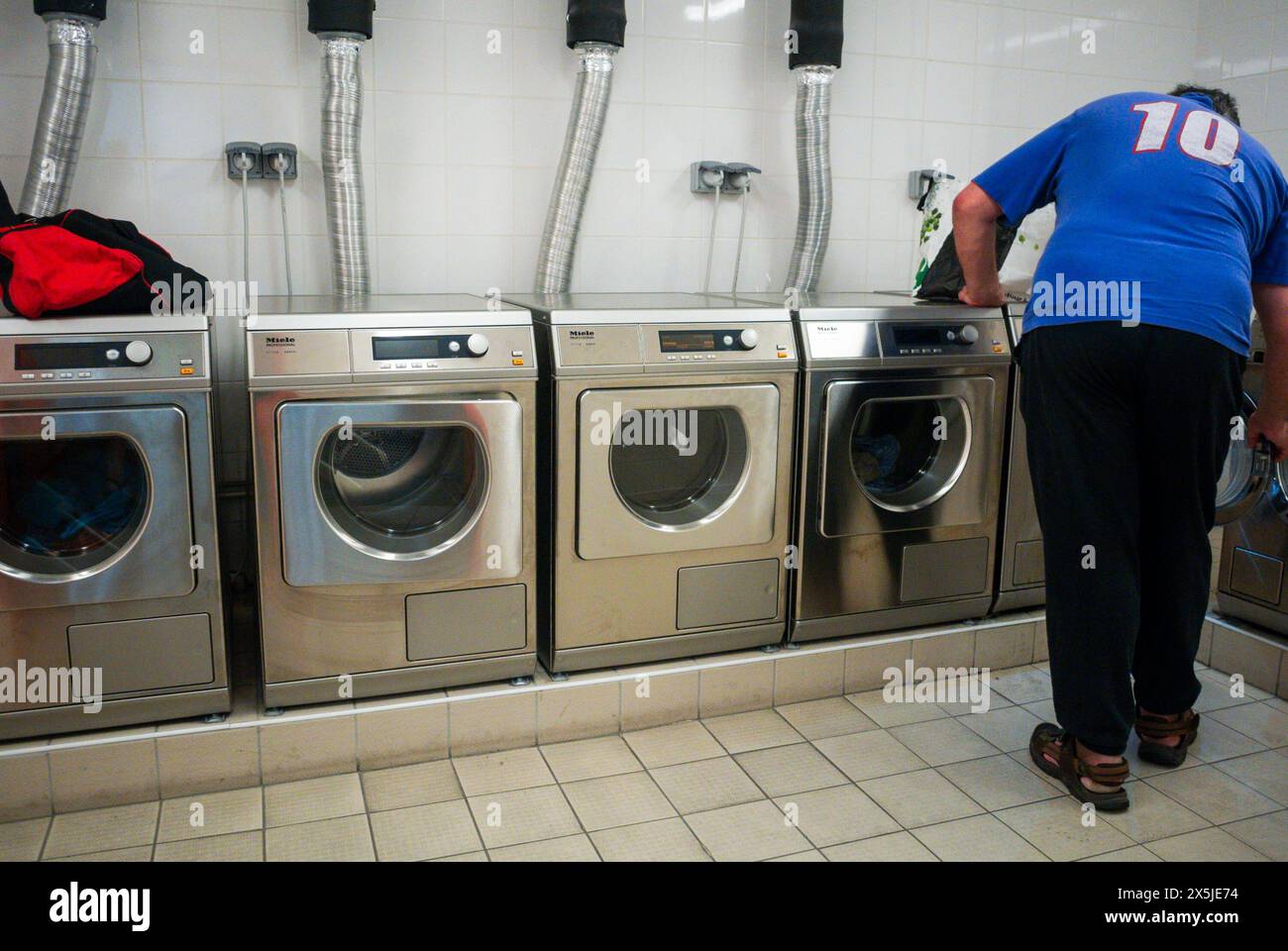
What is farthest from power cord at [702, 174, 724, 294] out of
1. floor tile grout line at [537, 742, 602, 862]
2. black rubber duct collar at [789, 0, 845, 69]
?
floor tile grout line at [537, 742, 602, 862]

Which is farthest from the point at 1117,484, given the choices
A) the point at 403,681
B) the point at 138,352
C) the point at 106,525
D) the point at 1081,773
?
the point at 106,525

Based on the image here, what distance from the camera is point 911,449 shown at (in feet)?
10.7

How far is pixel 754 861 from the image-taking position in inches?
90.6

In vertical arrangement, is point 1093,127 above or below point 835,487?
above

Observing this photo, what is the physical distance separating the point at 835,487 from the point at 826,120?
53.5 inches


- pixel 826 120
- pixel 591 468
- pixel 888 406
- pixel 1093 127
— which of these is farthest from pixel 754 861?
pixel 826 120

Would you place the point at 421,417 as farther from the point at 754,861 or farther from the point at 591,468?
the point at 754,861

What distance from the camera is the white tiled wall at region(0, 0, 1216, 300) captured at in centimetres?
313

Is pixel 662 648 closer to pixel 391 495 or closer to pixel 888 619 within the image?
pixel 888 619

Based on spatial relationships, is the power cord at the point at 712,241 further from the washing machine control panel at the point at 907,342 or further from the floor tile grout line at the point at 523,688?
the floor tile grout line at the point at 523,688

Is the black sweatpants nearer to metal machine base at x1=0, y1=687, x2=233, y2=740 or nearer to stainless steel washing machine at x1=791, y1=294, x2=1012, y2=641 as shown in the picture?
stainless steel washing machine at x1=791, y1=294, x2=1012, y2=641

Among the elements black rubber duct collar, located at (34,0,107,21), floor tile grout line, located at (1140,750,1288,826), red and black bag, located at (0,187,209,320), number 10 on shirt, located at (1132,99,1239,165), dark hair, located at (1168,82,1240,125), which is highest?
black rubber duct collar, located at (34,0,107,21)

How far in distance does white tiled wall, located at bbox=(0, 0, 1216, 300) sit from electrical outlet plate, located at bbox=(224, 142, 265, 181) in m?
0.05

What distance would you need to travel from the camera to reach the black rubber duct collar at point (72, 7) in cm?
279
